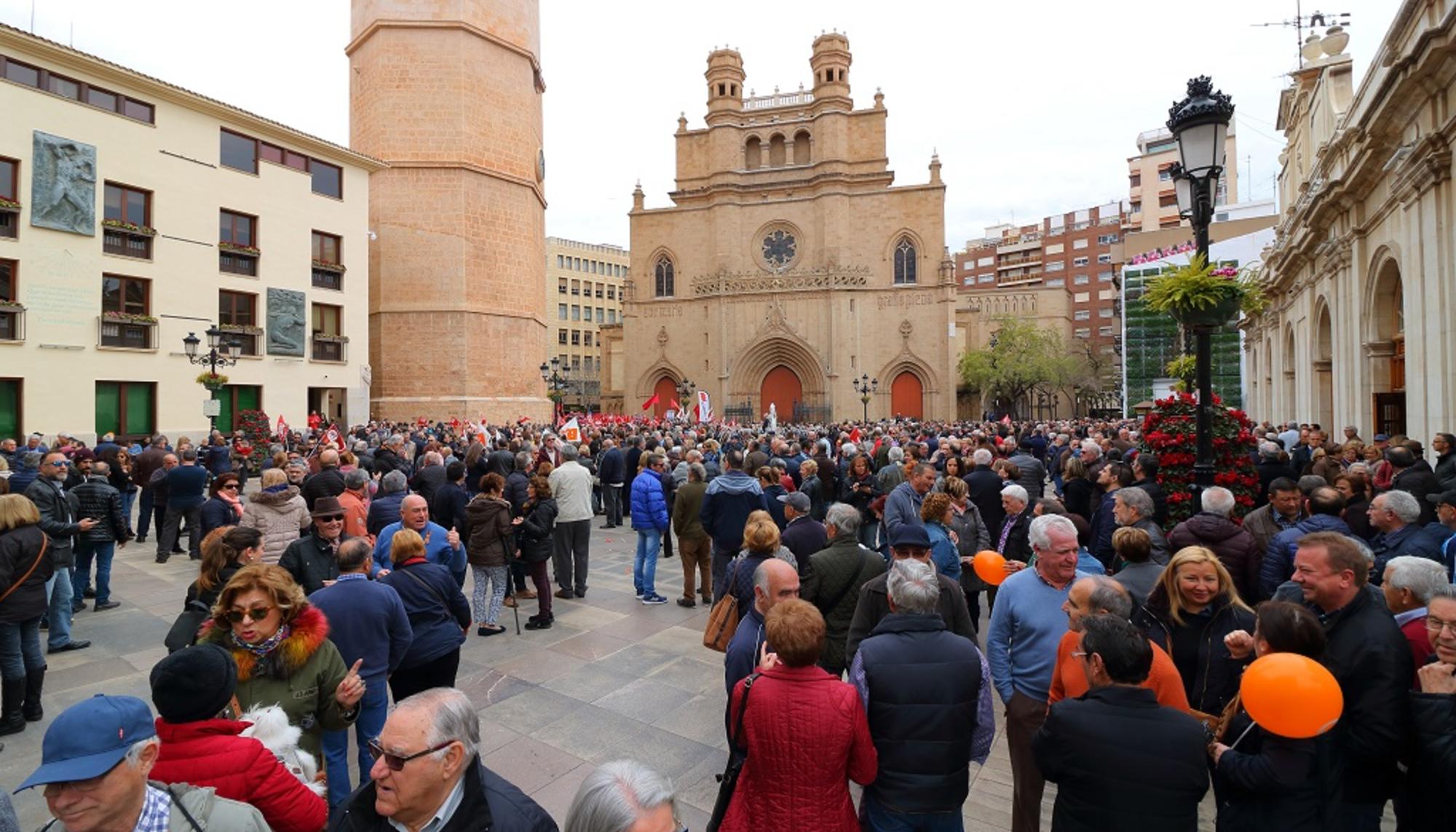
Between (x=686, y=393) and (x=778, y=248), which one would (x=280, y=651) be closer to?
(x=686, y=393)

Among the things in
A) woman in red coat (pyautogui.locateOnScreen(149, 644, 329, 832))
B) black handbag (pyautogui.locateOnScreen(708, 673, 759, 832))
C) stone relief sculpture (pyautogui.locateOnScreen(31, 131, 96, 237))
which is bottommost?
black handbag (pyautogui.locateOnScreen(708, 673, 759, 832))

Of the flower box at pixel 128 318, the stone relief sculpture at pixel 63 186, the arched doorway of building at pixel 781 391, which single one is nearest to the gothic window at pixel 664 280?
the arched doorway of building at pixel 781 391

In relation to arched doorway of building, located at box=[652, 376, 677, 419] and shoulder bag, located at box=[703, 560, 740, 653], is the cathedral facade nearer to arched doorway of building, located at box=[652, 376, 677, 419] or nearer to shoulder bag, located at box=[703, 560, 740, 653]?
arched doorway of building, located at box=[652, 376, 677, 419]

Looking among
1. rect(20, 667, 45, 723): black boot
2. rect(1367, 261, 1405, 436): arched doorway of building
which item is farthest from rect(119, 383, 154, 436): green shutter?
rect(1367, 261, 1405, 436): arched doorway of building

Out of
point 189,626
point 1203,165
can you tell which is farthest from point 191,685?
point 1203,165

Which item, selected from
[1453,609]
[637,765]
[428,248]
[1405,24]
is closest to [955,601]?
[1453,609]

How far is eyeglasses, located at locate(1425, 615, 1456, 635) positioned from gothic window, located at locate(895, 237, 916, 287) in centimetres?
3735

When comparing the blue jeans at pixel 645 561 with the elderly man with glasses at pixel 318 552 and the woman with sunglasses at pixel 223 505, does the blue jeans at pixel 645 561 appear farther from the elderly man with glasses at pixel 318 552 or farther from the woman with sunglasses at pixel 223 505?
the woman with sunglasses at pixel 223 505

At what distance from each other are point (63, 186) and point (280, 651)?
21.8 metres

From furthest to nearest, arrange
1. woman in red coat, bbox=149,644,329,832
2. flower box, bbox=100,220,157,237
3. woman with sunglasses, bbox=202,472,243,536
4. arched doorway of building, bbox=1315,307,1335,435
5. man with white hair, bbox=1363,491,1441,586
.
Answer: flower box, bbox=100,220,157,237
arched doorway of building, bbox=1315,307,1335,435
woman with sunglasses, bbox=202,472,243,536
man with white hair, bbox=1363,491,1441,586
woman in red coat, bbox=149,644,329,832

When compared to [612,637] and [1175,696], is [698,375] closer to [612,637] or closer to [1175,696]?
[612,637]

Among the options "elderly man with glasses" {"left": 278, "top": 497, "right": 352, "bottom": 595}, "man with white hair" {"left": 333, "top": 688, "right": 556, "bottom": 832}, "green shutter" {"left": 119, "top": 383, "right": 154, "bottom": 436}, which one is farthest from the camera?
"green shutter" {"left": 119, "top": 383, "right": 154, "bottom": 436}

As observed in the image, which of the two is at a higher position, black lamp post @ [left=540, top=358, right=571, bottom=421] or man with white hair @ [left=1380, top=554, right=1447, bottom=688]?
black lamp post @ [left=540, top=358, right=571, bottom=421]

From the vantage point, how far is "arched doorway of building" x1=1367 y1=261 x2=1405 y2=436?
34.6 feet
